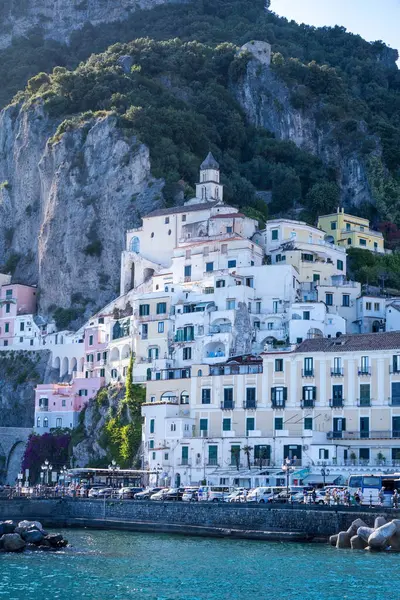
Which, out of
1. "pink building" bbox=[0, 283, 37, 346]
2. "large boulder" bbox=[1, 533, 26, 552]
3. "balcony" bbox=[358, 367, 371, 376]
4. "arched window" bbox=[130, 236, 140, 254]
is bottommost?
"large boulder" bbox=[1, 533, 26, 552]

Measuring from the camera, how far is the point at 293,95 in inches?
4818

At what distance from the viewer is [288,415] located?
71688 mm

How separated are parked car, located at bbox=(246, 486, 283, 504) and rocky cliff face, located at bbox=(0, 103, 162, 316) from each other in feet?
133

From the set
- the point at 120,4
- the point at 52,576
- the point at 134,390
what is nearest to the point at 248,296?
the point at 134,390

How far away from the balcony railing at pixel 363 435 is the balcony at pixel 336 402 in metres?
1.55

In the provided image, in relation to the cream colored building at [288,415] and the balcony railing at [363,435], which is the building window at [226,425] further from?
the balcony railing at [363,435]

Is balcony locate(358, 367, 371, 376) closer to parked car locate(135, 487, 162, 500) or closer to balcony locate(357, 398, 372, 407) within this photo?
balcony locate(357, 398, 372, 407)

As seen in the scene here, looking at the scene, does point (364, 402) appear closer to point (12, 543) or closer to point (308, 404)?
point (308, 404)

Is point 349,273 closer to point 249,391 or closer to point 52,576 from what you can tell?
point 249,391

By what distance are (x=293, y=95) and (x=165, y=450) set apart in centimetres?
5764

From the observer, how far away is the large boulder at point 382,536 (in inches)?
2042

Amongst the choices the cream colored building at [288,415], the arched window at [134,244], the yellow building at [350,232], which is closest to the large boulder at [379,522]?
the cream colored building at [288,415]

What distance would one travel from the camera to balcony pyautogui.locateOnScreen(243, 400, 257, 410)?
7275 cm

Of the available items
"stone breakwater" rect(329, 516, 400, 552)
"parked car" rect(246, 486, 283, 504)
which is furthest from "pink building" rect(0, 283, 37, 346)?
"stone breakwater" rect(329, 516, 400, 552)
